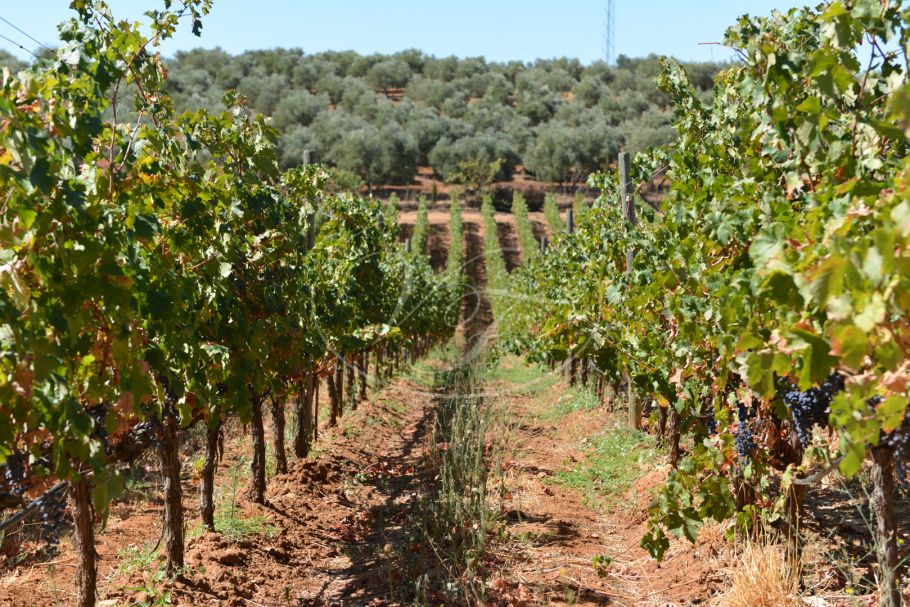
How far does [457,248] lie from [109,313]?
38.7 meters

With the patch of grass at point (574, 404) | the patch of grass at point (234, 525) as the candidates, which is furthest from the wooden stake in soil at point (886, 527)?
the patch of grass at point (574, 404)

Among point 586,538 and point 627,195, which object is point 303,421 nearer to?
point 586,538

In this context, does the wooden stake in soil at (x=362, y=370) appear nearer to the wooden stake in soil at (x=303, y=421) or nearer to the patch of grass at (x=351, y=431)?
the patch of grass at (x=351, y=431)

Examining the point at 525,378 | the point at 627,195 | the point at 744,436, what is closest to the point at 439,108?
the point at 525,378

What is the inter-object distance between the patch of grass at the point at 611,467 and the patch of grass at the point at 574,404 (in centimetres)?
248

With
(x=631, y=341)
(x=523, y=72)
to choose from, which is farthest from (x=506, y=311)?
(x=523, y=72)

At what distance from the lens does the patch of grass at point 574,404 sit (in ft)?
39.5

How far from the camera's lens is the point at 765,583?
155 inches

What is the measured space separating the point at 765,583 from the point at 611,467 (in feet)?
13.9

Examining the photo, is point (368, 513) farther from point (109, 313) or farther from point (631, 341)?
point (109, 313)

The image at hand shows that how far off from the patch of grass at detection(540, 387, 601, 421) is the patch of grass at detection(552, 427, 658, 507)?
2.48 meters

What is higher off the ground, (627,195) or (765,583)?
(627,195)

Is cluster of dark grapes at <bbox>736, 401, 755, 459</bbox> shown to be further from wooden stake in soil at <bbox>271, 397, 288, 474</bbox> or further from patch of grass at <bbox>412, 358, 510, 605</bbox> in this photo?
wooden stake in soil at <bbox>271, 397, 288, 474</bbox>

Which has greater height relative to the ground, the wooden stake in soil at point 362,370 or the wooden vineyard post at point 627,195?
the wooden vineyard post at point 627,195
